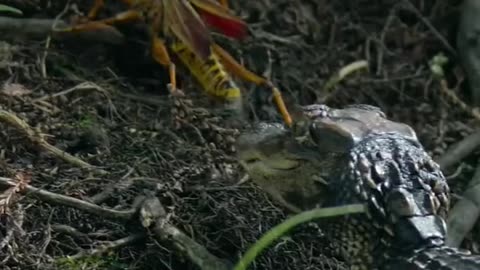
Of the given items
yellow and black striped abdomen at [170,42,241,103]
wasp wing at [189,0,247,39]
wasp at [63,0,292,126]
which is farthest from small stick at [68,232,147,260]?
wasp wing at [189,0,247,39]

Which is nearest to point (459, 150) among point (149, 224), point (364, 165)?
point (364, 165)

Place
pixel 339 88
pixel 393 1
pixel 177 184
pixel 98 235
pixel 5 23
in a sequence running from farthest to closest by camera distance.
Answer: pixel 393 1, pixel 339 88, pixel 5 23, pixel 177 184, pixel 98 235

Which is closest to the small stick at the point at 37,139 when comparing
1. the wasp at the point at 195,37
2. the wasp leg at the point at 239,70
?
the wasp at the point at 195,37

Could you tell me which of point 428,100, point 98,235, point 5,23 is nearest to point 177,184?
point 98,235

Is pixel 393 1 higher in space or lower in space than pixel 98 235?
higher

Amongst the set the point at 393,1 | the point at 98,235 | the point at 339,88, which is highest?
the point at 393,1

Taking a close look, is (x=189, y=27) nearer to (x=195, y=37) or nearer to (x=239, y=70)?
(x=195, y=37)

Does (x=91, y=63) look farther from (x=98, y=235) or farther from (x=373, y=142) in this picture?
(x=373, y=142)
